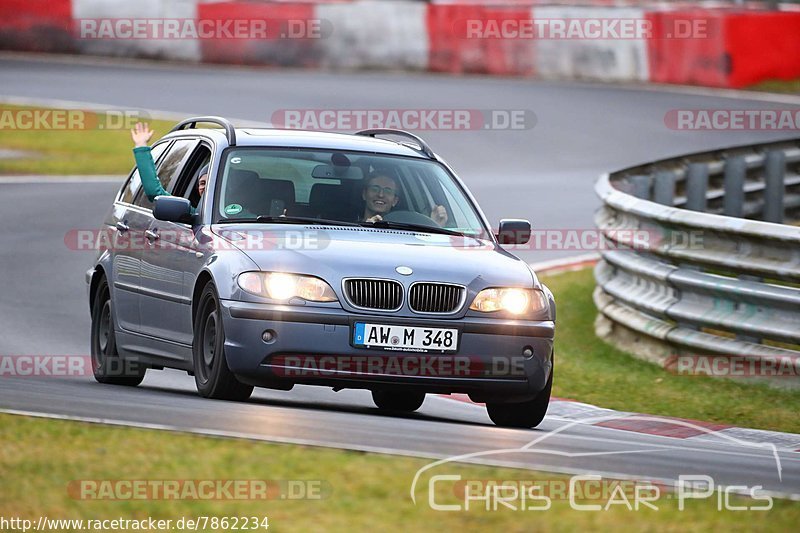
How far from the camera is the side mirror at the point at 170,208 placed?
978 centimetres

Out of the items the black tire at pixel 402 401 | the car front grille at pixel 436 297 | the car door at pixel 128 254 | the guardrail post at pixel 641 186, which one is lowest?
the guardrail post at pixel 641 186

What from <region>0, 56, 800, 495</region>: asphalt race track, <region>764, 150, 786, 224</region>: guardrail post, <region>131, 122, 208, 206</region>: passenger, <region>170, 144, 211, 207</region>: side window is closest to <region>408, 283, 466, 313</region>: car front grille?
<region>0, 56, 800, 495</region>: asphalt race track

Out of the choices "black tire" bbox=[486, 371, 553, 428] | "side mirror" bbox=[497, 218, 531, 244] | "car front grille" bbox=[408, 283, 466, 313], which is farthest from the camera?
"side mirror" bbox=[497, 218, 531, 244]

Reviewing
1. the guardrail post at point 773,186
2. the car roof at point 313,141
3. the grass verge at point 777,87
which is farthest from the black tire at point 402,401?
the grass verge at point 777,87

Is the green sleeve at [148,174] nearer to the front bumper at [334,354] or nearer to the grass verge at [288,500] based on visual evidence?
the front bumper at [334,354]

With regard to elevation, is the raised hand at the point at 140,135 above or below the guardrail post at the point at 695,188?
above

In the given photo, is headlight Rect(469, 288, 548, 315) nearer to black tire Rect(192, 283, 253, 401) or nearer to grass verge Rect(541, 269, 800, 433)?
black tire Rect(192, 283, 253, 401)

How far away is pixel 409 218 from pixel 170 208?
1.37m

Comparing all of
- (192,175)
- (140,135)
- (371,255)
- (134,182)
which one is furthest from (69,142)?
(371,255)

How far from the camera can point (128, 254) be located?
430 inches

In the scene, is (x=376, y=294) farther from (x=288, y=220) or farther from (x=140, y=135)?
(x=140, y=135)

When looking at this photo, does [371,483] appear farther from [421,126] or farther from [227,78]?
[227,78]

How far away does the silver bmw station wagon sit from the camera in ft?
29.2

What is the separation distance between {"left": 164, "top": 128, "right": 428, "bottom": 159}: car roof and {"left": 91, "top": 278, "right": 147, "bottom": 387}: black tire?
1378 mm
